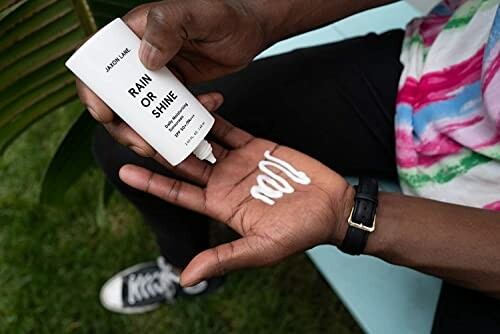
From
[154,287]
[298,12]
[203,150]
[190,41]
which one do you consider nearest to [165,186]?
[203,150]

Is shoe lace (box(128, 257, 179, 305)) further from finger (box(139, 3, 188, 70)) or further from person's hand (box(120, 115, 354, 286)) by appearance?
finger (box(139, 3, 188, 70))

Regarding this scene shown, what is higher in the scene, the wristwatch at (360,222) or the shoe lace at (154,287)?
the wristwatch at (360,222)

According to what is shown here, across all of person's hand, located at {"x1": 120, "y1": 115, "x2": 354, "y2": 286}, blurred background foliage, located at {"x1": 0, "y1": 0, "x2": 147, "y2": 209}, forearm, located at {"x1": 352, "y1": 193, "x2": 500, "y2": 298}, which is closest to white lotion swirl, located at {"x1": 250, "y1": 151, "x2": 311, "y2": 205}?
person's hand, located at {"x1": 120, "y1": 115, "x2": 354, "y2": 286}

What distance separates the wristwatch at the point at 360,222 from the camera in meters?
0.67

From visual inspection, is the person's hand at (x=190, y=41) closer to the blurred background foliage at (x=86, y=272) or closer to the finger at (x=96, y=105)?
the finger at (x=96, y=105)

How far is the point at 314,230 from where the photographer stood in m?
0.66

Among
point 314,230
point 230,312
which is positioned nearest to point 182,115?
point 314,230

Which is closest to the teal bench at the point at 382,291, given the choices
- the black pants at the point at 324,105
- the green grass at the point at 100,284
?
the black pants at the point at 324,105

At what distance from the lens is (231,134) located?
79 cm

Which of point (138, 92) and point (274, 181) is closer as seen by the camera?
point (138, 92)

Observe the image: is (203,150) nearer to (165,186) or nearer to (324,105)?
(165,186)

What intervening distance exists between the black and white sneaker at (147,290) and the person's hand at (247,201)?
535 mm

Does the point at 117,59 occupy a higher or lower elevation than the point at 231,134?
higher

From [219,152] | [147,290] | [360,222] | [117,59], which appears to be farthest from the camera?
[147,290]
